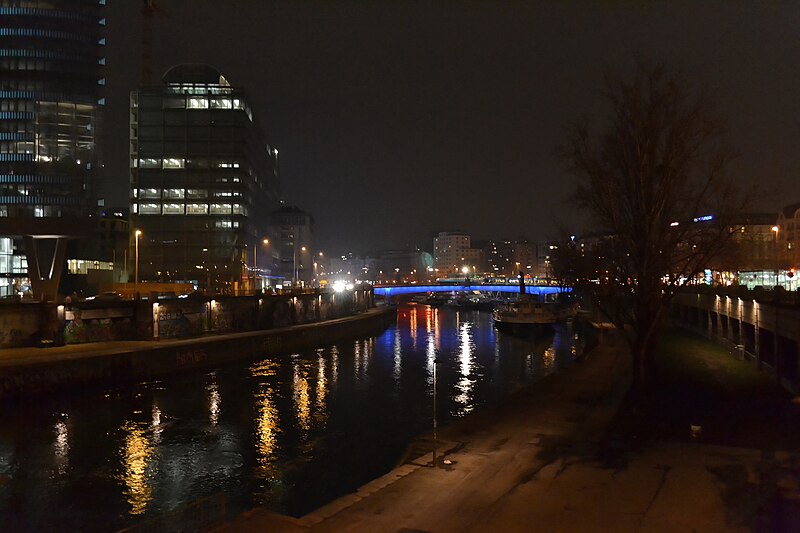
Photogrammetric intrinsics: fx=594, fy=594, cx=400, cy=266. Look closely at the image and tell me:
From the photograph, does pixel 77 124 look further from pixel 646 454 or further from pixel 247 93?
pixel 646 454

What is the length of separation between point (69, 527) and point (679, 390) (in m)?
24.8

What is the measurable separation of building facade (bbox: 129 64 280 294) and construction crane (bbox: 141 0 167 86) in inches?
2024

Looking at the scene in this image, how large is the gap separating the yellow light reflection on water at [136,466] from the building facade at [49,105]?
367 ft

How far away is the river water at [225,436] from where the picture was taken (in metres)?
19.1

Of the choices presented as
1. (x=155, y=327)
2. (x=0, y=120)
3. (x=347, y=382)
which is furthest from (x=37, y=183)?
(x=347, y=382)

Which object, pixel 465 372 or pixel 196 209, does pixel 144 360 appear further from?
pixel 196 209

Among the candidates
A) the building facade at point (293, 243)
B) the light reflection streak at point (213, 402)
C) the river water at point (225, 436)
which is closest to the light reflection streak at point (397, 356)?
the river water at point (225, 436)

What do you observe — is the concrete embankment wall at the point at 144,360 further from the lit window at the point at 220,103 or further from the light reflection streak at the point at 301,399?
the lit window at the point at 220,103

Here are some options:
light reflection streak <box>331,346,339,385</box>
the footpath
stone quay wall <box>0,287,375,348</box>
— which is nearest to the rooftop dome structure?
stone quay wall <box>0,287,375,348</box>

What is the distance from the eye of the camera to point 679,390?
27.5 m

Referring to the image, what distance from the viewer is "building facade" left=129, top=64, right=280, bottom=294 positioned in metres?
111

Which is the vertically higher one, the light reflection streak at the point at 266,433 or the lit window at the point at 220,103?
the lit window at the point at 220,103

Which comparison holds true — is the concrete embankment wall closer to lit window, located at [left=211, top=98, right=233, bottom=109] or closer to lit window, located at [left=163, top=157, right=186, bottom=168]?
lit window, located at [left=163, top=157, right=186, bottom=168]

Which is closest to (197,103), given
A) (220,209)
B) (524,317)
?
(220,209)
